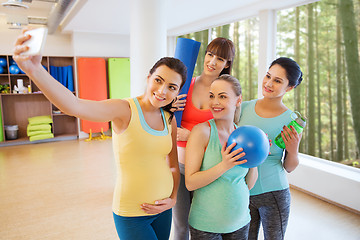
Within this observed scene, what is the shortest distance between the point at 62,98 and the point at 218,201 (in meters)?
0.82

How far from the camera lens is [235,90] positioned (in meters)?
1.37

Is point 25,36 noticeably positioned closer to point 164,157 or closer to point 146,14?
point 164,157

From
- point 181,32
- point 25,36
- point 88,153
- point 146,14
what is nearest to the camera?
point 25,36

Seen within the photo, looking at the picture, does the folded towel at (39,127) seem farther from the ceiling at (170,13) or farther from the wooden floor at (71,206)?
the ceiling at (170,13)

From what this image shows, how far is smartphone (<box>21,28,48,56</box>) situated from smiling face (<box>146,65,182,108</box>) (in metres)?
0.57

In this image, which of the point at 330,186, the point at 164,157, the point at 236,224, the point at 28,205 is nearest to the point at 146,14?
the point at 164,157

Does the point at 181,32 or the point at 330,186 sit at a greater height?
the point at 181,32

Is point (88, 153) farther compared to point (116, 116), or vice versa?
point (88, 153)

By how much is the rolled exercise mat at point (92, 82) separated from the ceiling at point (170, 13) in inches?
Result: 33.5

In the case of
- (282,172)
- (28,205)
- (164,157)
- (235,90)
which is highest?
(235,90)

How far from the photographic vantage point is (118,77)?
7.74 metres

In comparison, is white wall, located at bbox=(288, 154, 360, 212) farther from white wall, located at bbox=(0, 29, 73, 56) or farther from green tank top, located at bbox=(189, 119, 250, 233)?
white wall, located at bbox=(0, 29, 73, 56)

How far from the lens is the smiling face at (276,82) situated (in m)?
1.59

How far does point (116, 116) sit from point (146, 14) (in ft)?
6.42
